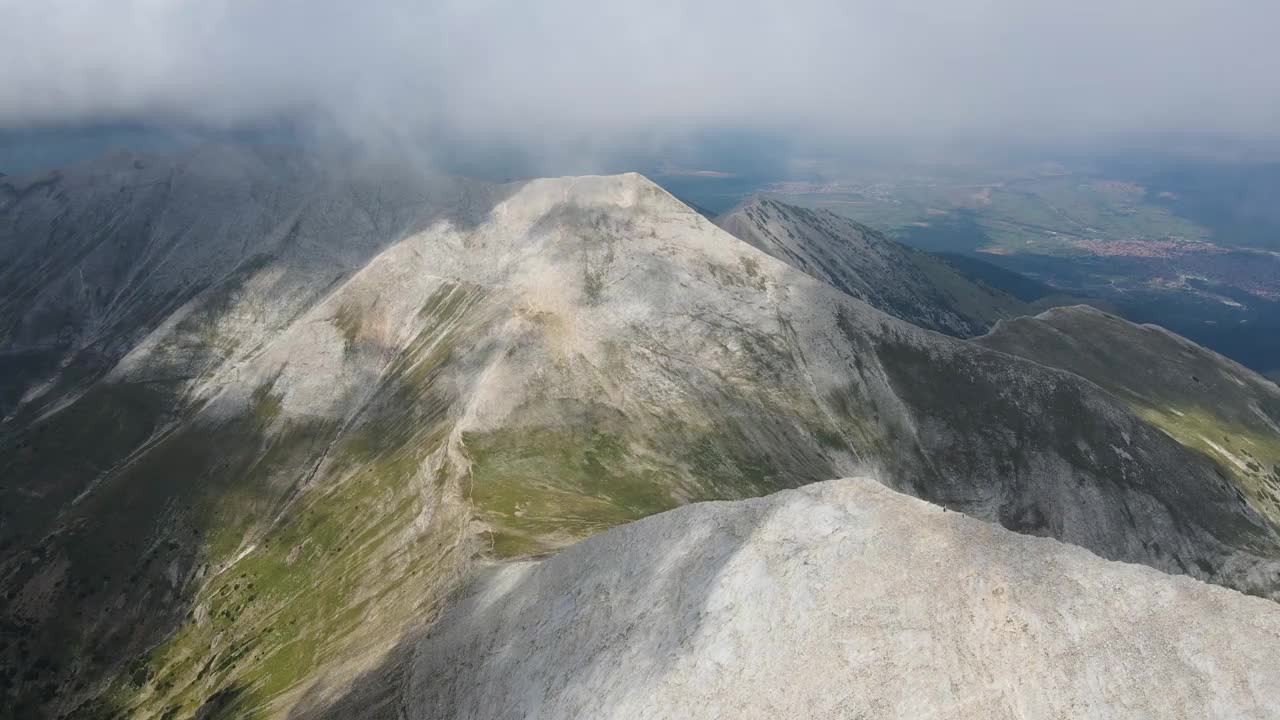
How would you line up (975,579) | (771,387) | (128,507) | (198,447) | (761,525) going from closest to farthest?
(975,579) < (761,525) < (771,387) < (128,507) < (198,447)

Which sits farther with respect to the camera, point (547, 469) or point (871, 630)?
point (547, 469)

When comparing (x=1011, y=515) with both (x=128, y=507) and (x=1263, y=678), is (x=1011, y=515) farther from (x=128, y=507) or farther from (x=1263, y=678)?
(x=128, y=507)

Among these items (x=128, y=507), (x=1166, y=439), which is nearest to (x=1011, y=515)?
(x=1166, y=439)

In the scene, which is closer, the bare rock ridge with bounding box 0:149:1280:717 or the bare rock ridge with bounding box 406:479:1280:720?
the bare rock ridge with bounding box 406:479:1280:720

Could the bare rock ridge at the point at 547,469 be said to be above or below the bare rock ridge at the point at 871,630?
below

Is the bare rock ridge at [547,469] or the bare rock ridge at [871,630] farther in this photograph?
the bare rock ridge at [547,469]

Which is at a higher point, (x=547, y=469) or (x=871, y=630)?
(x=871, y=630)

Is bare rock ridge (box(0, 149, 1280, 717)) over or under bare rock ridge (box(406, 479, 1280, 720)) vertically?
under

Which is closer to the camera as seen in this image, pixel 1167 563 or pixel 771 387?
pixel 1167 563
